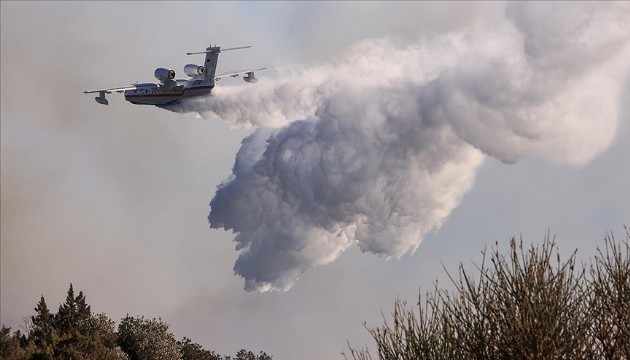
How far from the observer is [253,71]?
359ft

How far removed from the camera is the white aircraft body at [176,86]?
109m

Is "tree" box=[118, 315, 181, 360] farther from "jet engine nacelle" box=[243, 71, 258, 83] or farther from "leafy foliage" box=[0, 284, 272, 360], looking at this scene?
"jet engine nacelle" box=[243, 71, 258, 83]

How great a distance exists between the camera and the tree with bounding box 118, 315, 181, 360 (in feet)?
456

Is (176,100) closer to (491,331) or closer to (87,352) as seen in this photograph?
(87,352)

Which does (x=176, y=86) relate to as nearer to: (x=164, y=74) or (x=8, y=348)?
(x=164, y=74)

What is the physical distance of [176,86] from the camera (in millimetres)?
108688

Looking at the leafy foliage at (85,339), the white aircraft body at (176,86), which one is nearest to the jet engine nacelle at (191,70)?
the white aircraft body at (176,86)

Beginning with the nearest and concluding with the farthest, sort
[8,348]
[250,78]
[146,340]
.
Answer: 1. [250,78]
2. [8,348]
3. [146,340]

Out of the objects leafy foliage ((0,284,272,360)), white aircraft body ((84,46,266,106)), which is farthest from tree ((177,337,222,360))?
white aircraft body ((84,46,266,106))

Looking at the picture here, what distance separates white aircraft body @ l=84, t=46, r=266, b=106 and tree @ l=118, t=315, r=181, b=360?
36.6 meters

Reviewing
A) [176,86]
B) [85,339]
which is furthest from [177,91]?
[85,339]

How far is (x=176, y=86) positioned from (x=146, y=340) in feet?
137

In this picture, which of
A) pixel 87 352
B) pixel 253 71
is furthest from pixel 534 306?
pixel 87 352

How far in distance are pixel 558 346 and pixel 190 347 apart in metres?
119
